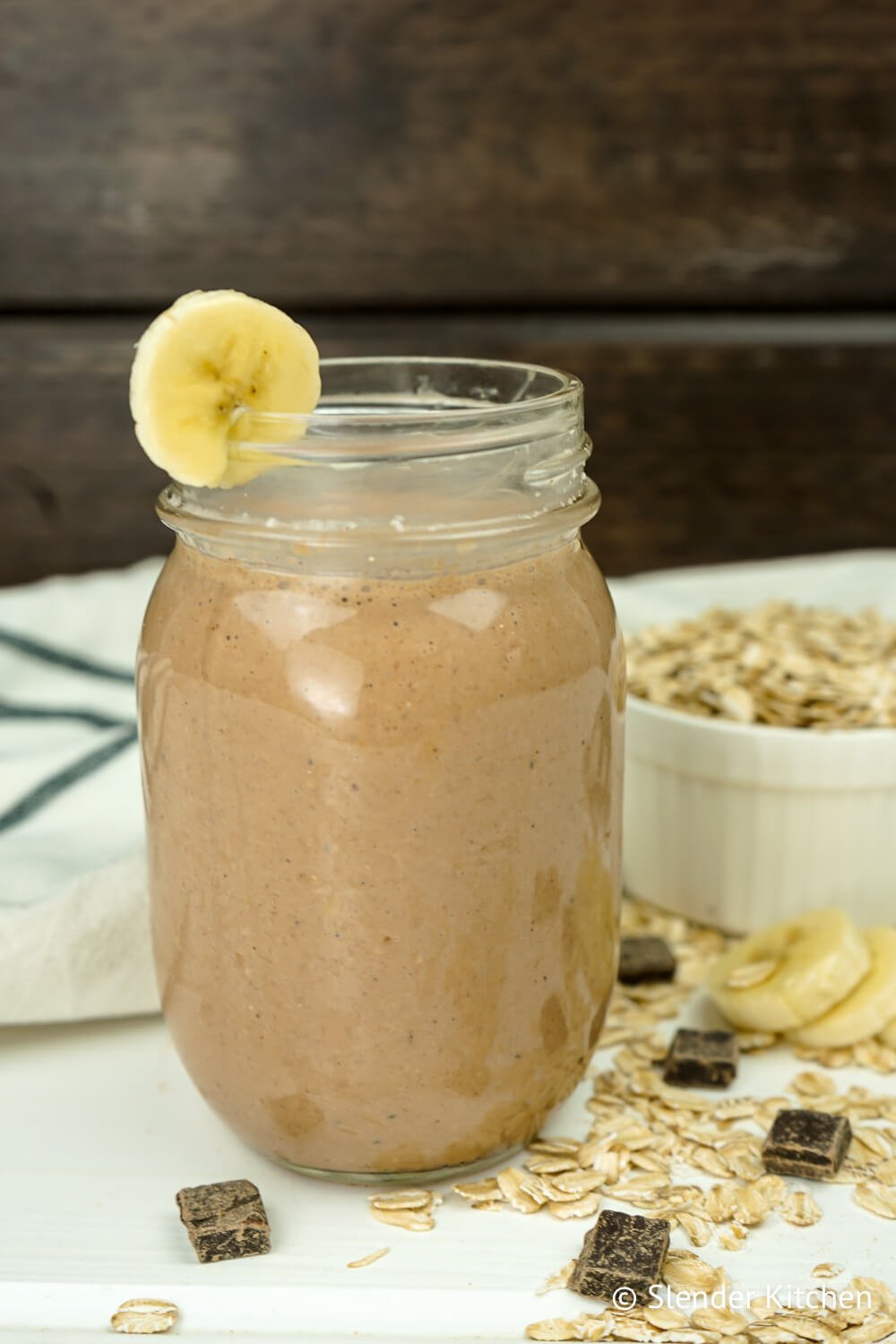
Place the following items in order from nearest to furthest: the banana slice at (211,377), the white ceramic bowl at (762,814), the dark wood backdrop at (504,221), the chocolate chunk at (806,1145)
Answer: the banana slice at (211,377) → the chocolate chunk at (806,1145) → the white ceramic bowl at (762,814) → the dark wood backdrop at (504,221)

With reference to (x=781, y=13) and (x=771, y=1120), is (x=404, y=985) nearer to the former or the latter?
(x=771, y=1120)

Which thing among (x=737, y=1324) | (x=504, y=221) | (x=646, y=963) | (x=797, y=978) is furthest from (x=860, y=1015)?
(x=504, y=221)

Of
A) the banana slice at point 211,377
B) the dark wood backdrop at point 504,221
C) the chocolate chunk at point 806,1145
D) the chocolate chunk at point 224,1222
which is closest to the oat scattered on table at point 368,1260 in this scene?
the chocolate chunk at point 224,1222

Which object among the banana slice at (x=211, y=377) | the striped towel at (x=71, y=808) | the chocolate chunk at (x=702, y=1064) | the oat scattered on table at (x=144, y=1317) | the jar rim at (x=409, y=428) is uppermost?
the banana slice at (x=211, y=377)

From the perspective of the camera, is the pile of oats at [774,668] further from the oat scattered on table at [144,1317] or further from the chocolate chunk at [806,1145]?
the oat scattered on table at [144,1317]

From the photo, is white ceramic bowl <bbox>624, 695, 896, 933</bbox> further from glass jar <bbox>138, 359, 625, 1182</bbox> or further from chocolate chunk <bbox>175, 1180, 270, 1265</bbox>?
chocolate chunk <bbox>175, 1180, 270, 1265</bbox>

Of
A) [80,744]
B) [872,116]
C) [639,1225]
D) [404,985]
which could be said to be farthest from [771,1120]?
[872,116]
